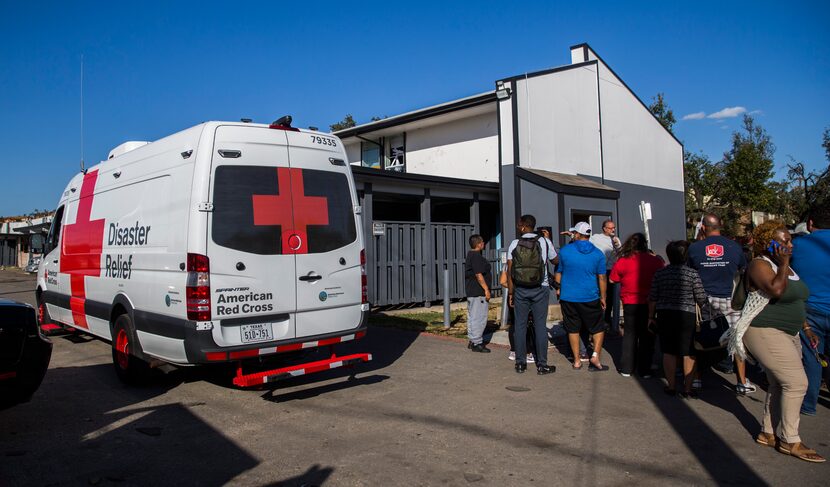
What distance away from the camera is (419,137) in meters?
18.2

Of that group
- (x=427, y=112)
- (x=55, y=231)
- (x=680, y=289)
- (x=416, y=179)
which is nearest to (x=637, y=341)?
(x=680, y=289)

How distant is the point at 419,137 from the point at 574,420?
45.9ft

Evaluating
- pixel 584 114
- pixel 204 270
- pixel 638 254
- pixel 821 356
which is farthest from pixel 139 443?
pixel 584 114

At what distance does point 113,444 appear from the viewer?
4.59 meters

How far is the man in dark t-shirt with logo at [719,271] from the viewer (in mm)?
6012

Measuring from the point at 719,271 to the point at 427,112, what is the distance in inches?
442

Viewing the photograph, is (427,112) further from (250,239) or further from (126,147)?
(250,239)

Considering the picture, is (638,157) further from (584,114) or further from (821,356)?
(821,356)

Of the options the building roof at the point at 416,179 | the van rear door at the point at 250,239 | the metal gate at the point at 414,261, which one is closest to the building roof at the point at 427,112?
the building roof at the point at 416,179

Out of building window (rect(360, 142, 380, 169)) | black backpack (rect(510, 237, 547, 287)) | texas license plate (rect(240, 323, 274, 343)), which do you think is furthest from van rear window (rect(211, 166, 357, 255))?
building window (rect(360, 142, 380, 169))

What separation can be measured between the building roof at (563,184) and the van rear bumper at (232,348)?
8.06 metres

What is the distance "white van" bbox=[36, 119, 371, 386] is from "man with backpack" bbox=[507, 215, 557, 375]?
6.39ft

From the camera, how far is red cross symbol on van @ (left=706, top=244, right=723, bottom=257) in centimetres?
612

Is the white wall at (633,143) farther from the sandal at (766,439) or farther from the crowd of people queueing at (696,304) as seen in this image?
the sandal at (766,439)
